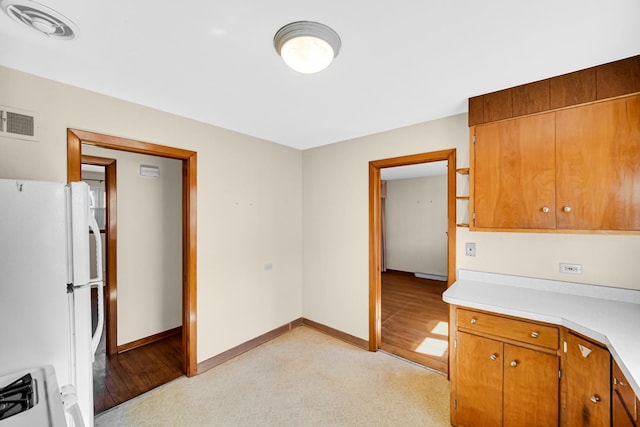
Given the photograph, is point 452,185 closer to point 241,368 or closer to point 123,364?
point 241,368

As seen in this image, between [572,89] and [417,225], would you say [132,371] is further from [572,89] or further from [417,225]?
[417,225]

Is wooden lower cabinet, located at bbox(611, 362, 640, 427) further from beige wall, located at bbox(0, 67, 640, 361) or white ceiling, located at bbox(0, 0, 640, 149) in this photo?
white ceiling, located at bbox(0, 0, 640, 149)

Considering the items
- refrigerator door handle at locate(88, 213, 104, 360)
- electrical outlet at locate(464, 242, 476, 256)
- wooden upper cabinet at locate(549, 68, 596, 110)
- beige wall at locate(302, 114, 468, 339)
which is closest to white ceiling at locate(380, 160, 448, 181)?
beige wall at locate(302, 114, 468, 339)

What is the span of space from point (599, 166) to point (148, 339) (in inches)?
172

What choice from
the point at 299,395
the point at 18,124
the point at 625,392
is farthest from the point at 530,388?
the point at 18,124

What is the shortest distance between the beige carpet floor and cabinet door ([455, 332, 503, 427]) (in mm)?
259

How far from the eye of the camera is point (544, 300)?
1779 mm

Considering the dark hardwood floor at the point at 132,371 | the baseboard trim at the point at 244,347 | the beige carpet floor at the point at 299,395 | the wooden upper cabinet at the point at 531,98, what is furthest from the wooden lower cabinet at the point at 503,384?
the dark hardwood floor at the point at 132,371

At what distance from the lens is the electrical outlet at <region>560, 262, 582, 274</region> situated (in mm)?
1896

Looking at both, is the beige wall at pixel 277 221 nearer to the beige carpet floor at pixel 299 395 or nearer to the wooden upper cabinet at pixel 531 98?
the beige carpet floor at pixel 299 395

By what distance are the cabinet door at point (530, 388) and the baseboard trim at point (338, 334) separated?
1539 millimetres

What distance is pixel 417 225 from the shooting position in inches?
259

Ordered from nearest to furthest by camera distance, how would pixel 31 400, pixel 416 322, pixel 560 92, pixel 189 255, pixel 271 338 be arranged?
pixel 31 400, pixel 560 92, pixel 189 255, pixel 271 338, pixel 416 322

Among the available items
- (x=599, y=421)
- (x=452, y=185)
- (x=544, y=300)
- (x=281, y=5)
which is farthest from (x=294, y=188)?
(x=599, y=421)
